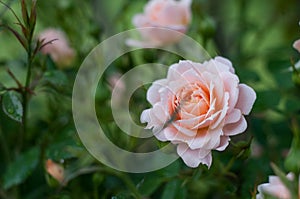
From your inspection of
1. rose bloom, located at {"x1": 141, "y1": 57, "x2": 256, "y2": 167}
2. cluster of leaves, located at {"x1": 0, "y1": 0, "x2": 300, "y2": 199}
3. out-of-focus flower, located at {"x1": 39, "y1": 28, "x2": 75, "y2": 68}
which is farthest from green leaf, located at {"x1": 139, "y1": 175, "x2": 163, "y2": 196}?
out-of-focus flower, located at {"x1": 39, "y1": 28, "x2": 75, "y2": 68}

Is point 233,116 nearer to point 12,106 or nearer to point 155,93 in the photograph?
point 155,93

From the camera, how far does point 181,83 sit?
0.58 m

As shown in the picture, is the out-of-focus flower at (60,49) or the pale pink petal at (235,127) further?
the out-of-focus flower at (60,49)

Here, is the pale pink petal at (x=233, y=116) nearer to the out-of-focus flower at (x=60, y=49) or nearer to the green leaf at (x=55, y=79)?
the green leaf at (x=55, y=79)

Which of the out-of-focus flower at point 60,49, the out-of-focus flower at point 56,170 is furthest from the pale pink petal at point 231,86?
the out-of-focus flower at point 60,49

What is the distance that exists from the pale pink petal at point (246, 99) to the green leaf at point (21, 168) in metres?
0.29

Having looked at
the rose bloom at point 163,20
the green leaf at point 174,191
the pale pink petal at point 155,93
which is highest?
the pale pink petal at point 155,93

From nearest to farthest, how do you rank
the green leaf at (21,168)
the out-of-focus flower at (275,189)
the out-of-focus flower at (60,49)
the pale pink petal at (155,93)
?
1. the out-of-focus flower at (275,189)
2. the pale pink petal at (155,93)
3. the green leaf at (21,168)
4. the out-of-focus flower at (60,49)

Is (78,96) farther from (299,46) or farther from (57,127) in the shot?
(299,46)

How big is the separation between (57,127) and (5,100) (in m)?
0.17

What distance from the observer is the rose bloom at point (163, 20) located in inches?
29.7

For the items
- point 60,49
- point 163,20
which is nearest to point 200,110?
point 163,20

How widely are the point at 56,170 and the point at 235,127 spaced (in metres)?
0.24

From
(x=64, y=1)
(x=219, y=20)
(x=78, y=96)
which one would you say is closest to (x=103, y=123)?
(x=78, y=96)
